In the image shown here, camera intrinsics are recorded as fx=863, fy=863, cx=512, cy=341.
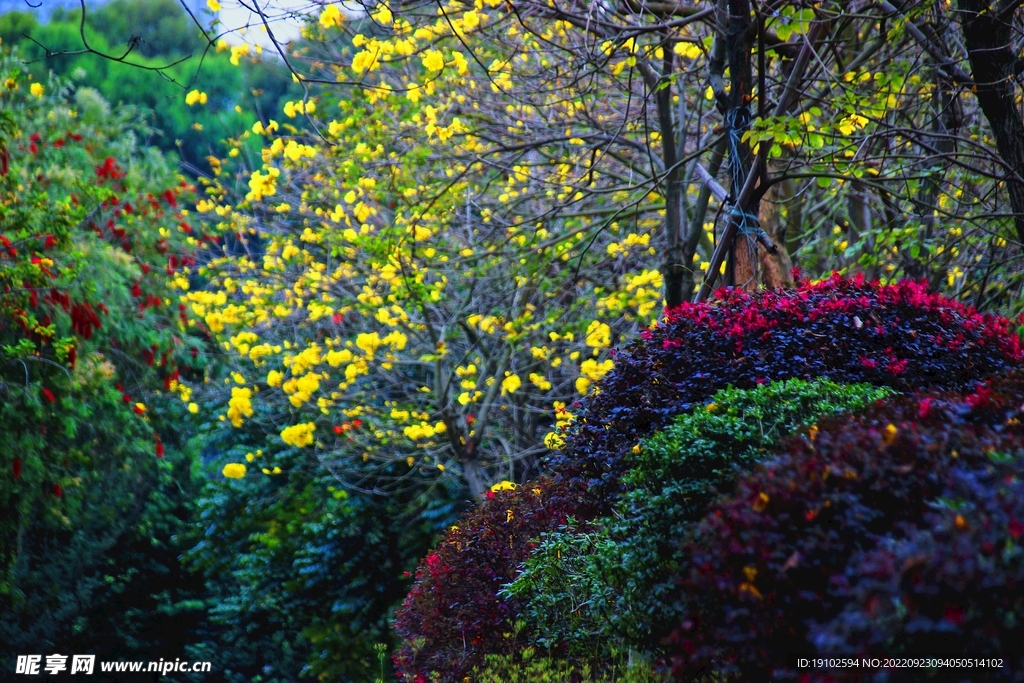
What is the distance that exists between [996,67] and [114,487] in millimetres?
10543

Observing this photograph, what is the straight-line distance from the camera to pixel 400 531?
9.48m

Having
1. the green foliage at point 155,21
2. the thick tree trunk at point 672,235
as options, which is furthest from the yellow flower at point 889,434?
the green foliage at point 155,21

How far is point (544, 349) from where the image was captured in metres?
7.46

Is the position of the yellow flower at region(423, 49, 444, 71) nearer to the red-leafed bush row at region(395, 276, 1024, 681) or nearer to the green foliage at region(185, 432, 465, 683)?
the red-leafed bush row at region(395, 276, 1024, 681)

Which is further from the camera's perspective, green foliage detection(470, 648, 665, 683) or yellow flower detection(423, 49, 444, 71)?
yellow flower detection(423, 49, 444, 71)

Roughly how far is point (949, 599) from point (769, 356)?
2323 mm

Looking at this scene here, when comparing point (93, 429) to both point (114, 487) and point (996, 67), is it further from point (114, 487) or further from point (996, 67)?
point (996, 67)

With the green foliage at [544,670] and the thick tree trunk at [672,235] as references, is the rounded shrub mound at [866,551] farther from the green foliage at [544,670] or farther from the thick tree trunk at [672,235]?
the thick tree trunk at [672,235]

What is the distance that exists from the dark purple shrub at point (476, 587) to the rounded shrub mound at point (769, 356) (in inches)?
18.8

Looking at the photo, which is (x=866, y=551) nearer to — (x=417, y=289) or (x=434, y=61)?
(x=434, y=61)

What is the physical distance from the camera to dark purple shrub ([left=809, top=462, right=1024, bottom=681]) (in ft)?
5.21

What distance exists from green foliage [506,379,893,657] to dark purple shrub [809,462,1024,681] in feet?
3.50

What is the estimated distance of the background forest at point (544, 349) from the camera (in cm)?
222

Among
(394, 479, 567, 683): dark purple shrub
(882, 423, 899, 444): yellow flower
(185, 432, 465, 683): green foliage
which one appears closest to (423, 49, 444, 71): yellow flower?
(394, 479, 567, 683): dark purple shrub
